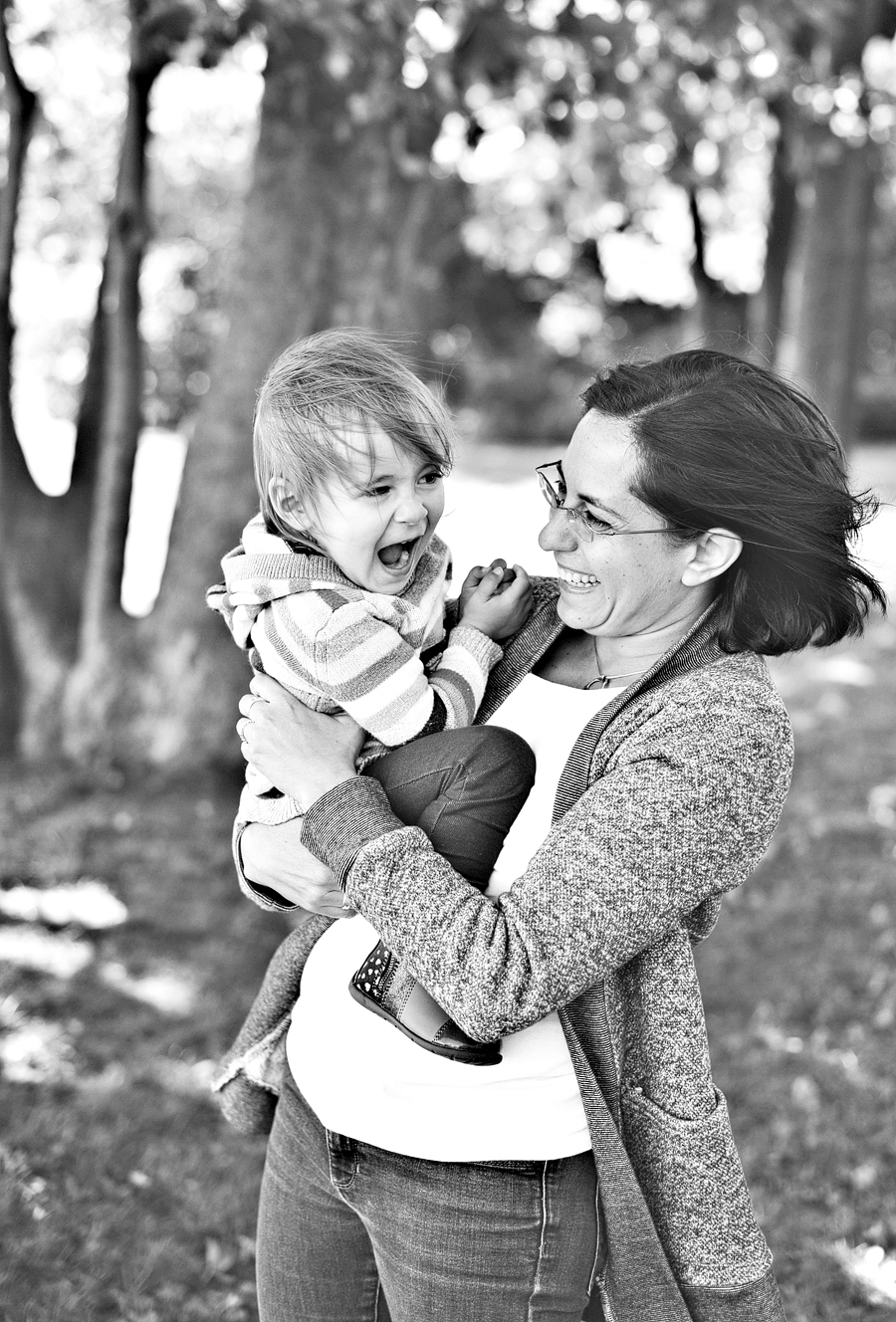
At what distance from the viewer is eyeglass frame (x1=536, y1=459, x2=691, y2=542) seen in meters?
1.98

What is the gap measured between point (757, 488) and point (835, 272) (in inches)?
300

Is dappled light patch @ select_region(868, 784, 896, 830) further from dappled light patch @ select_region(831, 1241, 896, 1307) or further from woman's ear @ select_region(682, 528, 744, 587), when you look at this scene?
woman's ear @ select_region(682, 528, 744, 587)

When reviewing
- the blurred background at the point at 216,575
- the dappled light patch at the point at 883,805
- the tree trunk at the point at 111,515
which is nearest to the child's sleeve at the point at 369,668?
the blurred background at the point at 216,575

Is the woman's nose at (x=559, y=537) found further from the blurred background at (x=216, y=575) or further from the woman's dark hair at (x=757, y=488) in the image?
the blurred background at (x=216, y=575)

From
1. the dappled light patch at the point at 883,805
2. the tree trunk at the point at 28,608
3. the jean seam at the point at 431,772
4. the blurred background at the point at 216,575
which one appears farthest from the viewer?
the dappled light patch at the point at 883,805

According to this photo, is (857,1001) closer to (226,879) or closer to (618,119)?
(226,879)

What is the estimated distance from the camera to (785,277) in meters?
9.88

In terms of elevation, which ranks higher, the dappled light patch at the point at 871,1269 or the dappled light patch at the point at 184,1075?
the dappled light patch at the point at 871,1269

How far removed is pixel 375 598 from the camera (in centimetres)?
214

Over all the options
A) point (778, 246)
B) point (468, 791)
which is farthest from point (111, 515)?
point (778, 246)

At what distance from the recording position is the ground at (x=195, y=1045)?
348cm

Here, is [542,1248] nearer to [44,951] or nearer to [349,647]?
[349,647]

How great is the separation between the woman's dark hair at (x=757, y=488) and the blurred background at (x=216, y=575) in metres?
0.25

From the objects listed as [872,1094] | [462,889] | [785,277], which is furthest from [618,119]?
[462,889]
